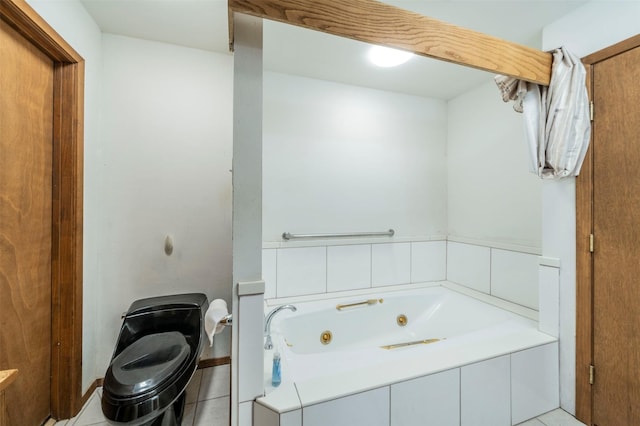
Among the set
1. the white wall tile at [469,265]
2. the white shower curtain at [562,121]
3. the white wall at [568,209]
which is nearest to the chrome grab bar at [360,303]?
the white wall tile at [469,265]

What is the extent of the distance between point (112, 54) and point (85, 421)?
7.21ft

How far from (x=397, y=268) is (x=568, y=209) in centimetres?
125

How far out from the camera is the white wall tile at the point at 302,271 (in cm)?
202

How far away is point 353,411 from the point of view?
101 centimetres

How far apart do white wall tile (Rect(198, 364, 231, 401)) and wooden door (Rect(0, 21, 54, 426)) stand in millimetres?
767

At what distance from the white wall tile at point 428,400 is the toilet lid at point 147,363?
101cm

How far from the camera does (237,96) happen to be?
95cm

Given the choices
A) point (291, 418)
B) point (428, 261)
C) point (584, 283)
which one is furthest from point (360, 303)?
point (584, 283)

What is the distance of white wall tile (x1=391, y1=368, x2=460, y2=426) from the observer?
1.08 metres

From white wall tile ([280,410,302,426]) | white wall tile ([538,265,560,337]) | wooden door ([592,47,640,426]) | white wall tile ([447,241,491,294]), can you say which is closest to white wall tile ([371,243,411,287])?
white wall tile ([447,241,491,294])

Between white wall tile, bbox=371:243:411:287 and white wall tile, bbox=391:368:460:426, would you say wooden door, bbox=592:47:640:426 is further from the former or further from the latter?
white wall tile, bbox=371:243:411:287

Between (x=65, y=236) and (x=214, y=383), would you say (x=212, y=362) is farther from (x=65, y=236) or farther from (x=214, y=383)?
(x=65, y=236)

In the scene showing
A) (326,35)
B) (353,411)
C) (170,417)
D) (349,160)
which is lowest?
(170,417)

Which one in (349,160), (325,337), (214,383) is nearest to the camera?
(214,383)
